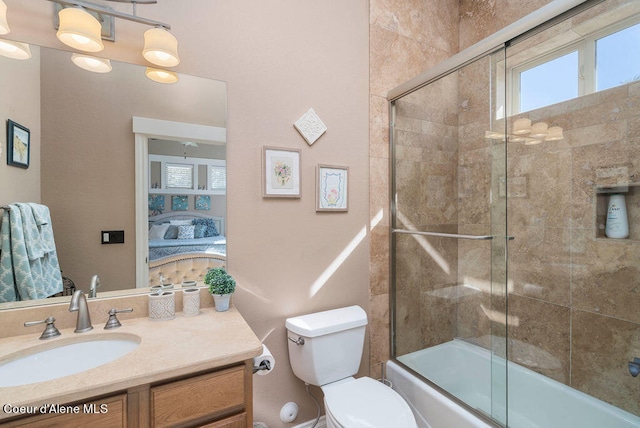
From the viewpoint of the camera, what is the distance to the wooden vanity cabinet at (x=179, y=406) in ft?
2.76

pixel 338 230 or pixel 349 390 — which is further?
pixel 338 230

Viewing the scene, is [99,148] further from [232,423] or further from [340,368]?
[340,368]

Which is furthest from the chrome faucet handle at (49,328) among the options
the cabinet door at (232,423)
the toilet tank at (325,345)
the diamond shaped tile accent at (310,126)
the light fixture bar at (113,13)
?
the diamond shaped tile accent at (310,126)

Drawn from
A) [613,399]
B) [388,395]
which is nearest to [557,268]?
[613,399]

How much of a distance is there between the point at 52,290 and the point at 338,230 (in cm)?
140

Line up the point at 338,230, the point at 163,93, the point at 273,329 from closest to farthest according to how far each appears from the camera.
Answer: the point at 163,93 → the point at 273,329 → the point at 338,230

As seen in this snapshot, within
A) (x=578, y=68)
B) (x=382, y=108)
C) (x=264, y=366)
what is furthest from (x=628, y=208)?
(x=264, y=366)

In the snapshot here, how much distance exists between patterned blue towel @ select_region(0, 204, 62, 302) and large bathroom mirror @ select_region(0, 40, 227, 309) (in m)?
0.03

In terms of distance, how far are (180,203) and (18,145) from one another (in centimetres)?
62

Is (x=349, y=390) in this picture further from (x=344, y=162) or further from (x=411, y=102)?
(x=411, y=102)

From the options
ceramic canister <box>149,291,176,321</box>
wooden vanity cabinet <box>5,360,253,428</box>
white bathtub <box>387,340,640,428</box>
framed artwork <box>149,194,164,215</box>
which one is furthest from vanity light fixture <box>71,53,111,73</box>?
white bathtub <box>387,340,640,428</box>

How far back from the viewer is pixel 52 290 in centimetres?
126

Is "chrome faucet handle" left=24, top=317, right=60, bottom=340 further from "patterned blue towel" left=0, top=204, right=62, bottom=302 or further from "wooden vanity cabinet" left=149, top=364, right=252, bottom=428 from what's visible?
"wooden vanity cabinet" left=149, top=364, right=252, bottom=428

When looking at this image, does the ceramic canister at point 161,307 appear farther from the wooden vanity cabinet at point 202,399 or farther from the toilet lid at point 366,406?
the toilet lid at point 366,406
